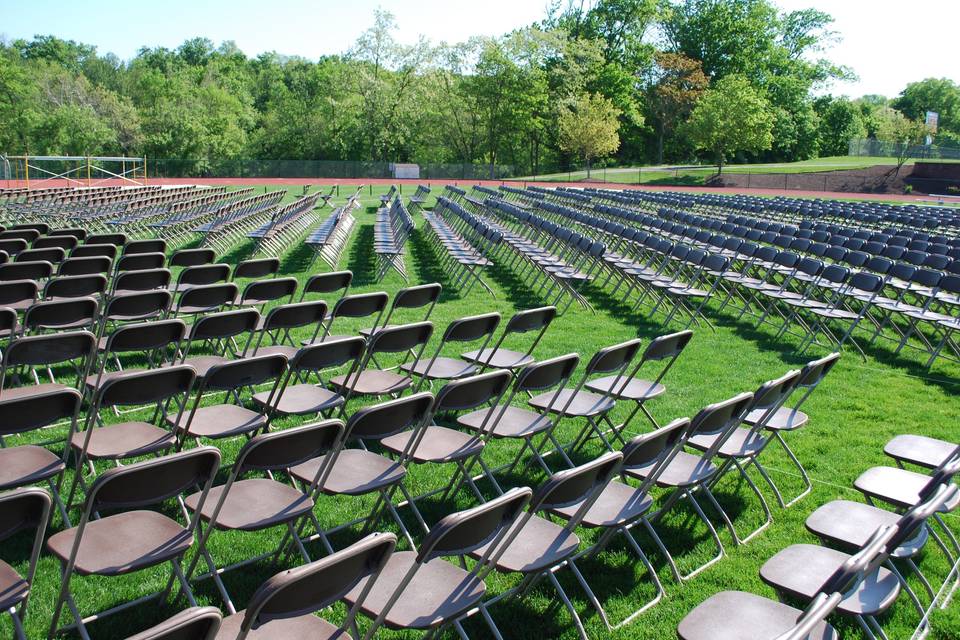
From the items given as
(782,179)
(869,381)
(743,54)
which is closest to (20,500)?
(869,381)

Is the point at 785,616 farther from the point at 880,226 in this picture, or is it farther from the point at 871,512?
the point at 880,226

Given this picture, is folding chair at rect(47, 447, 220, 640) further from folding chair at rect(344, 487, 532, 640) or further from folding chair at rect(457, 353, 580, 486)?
folding chair at rect(457, 353, 580, 486)

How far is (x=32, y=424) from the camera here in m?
3.17

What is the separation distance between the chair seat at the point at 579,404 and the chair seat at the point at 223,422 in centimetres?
175

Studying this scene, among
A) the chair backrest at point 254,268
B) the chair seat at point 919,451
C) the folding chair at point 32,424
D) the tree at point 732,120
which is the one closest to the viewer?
the folding chair at point 32,424

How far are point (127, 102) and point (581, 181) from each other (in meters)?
37.3

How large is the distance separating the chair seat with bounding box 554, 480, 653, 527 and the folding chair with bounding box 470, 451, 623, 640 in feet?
0.46

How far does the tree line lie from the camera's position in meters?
50.7

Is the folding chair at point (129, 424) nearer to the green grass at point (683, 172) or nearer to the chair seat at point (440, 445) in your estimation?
the chair seat at point (440, 445)

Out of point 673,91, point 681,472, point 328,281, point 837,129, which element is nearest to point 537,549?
point 681,472

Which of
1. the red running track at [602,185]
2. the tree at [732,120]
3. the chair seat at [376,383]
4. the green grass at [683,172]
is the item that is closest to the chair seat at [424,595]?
the chair seat at [376,383]

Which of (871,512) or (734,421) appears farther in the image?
(734,421)

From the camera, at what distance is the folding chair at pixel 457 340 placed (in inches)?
192

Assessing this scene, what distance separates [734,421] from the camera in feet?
12.5
